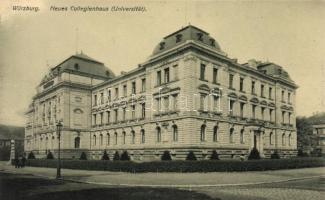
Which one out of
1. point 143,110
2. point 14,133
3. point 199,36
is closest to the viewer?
point 199,36

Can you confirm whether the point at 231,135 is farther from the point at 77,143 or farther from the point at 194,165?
the point at 77,143

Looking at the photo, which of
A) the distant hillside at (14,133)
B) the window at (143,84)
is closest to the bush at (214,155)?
the window at (143,84)

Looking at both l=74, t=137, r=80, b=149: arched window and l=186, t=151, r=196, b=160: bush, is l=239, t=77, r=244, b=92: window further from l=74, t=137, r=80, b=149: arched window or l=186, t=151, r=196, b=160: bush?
l=74, t=137, r=80, b=149: arched window

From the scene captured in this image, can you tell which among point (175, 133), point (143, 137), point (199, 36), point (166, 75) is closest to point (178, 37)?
point (199, 36)

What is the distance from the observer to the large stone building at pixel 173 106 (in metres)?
28.0

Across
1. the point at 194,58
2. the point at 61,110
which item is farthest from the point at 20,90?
the point at 61,110

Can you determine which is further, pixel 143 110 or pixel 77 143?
pixel 77 143

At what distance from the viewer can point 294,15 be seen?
45.5ft

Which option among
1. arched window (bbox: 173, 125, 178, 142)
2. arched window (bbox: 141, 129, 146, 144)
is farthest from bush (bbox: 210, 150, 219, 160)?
arched window (bbox: 141, 129, 146, 144)

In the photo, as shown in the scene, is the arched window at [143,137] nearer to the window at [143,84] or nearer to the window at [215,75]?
the window at [143,84]

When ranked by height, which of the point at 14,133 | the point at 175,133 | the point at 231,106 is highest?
the point at 231,106

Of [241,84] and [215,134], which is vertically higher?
[241,84]

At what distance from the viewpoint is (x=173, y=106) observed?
94.9 ft

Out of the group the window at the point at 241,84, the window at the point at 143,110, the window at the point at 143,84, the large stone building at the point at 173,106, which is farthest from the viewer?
the window at the point at 143,84
